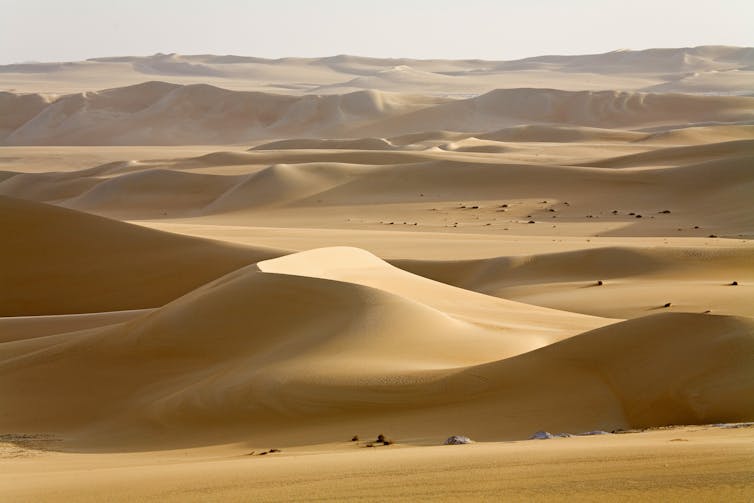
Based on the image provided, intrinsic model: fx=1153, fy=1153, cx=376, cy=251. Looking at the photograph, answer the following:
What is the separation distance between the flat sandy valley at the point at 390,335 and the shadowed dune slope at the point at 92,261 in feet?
0.17

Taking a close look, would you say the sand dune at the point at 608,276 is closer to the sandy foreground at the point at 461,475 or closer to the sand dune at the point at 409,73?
the sandy foreground at the point at 461,475

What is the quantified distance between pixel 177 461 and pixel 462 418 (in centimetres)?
195

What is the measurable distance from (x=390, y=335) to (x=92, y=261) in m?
11.1

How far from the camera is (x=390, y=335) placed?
9820mm

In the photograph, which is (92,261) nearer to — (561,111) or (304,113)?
(561,111)

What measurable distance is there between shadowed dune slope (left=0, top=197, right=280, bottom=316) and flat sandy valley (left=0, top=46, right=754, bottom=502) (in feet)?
0.17

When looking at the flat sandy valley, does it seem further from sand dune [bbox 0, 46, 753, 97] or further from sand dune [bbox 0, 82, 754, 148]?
sand dune [bbox 0, 46, 753, 97]

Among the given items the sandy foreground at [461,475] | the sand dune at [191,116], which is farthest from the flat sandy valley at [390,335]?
the sand dune at [191,116]

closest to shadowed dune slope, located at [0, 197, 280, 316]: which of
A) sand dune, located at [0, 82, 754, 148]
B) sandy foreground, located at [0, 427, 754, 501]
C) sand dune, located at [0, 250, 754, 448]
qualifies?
sand dune, located at [0, 250, 754, 448]

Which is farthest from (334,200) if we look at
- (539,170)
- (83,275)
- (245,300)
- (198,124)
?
(198,124)

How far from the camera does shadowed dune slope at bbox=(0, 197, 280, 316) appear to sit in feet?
61.3

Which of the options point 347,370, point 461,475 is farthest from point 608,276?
point 461,475

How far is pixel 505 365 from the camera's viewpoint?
27.6 ft

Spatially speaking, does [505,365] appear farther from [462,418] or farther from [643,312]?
[643,312]
